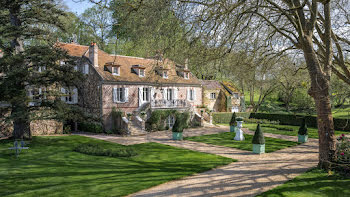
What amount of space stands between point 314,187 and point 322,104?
3.61 m

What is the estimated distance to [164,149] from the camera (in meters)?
16.4

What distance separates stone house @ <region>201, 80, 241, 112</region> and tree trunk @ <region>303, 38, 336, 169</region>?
27.6 metres

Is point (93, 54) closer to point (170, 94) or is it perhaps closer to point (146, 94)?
point (146, 94)

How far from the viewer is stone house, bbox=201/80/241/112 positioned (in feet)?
129

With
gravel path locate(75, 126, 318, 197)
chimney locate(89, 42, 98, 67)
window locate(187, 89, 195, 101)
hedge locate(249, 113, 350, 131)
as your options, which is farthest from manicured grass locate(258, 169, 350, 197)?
hedge locate(249, 113, 350, 131)

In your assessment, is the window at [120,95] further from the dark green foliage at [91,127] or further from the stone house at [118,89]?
the dark green foliage at [91,127]

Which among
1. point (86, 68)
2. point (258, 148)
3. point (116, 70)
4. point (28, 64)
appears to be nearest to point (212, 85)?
point (116, 70)

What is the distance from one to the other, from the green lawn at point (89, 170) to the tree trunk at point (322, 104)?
4614 mm

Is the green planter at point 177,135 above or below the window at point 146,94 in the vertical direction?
below

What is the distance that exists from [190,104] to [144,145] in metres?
11.8

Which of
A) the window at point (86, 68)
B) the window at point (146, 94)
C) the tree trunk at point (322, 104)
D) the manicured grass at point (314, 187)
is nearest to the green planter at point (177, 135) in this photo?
the window at point (146, 94)

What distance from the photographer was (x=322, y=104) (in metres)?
10.8

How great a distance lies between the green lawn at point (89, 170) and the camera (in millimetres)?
8961

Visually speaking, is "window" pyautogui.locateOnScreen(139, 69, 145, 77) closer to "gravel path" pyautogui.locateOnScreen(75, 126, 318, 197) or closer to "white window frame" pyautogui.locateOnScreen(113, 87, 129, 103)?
"white window frame" pyautogui.locateOnScreen(113, 87, 129, 103)
